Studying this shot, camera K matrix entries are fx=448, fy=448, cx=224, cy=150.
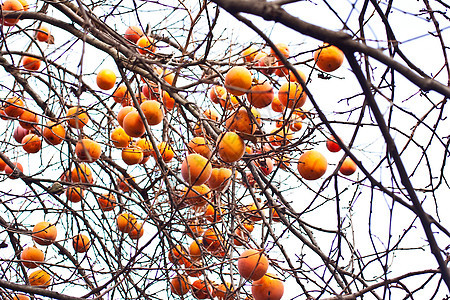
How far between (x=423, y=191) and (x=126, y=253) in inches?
96.5

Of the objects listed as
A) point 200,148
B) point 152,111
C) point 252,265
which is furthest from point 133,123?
point 252,265

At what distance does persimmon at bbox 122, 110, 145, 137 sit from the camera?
241 centimetres

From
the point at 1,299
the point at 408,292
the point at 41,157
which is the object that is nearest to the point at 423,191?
the point at 408,292

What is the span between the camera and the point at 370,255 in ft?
7.51

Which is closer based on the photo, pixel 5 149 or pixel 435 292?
pixel 435 292

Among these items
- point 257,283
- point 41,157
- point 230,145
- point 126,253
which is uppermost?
point 41,157

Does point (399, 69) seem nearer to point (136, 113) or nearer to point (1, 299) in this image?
point (136, 113)

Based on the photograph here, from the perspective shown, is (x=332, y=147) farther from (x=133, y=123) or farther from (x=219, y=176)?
(x=133, y=123)

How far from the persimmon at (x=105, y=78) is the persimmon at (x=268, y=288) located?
1577 millimetres

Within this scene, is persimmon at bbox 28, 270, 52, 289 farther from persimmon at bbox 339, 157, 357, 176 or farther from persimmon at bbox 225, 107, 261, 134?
persimmon at bbox 339, 157, 357, 176

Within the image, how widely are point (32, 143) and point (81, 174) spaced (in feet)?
1.53

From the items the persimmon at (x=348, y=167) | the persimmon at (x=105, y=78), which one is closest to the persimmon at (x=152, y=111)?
the persimmon at (x=105, y=78)

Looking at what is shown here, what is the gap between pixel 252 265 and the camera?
6.89 feet

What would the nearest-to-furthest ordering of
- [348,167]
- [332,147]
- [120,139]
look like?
[120,139] < [332,147] < [348,167]
